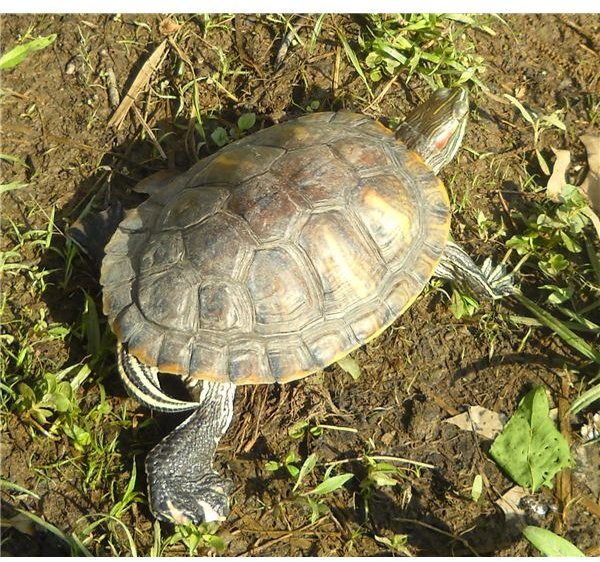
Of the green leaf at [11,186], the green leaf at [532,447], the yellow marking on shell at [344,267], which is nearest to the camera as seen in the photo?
the yellow marking on shell at [344,267]

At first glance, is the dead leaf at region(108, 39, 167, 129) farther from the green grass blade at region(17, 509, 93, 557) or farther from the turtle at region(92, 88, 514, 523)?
the green grass blade at region(17, 509, 93, 557)

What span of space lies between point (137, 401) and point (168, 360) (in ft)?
1.42

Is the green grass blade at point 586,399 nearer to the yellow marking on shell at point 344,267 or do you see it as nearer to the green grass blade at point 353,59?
the yellow marking on shell at point 344,267

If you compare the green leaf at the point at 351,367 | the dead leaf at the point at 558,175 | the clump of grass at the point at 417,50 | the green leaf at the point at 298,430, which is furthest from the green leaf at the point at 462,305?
the clump of grass at the point at 417,50

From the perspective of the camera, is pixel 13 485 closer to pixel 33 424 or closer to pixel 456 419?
pixel 33 424

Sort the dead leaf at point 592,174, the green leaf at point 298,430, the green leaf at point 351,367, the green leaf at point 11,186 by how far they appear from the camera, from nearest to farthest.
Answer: the green leaf at point 298,430, the green leaf at point 351,367, the green leaf at point 11,186, the dead leaf at point 592,174

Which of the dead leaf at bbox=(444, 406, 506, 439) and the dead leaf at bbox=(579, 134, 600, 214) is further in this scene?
the dead leaf at bbox=(579, 134, 600, 214)

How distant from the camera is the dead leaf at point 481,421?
167 inches

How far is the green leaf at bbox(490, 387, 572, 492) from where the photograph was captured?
405cm

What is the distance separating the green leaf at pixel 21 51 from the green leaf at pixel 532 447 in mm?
4348

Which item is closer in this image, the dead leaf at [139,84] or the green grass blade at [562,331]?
the green grass blade at [562,331]

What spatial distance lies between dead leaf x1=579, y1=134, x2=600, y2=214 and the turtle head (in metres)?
1.14

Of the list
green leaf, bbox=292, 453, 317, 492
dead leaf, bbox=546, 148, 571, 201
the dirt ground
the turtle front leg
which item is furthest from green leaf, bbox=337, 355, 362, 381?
dead leaf, bbox=546, 148, 571, 201

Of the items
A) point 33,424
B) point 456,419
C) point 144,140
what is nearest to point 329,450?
point 456,419
